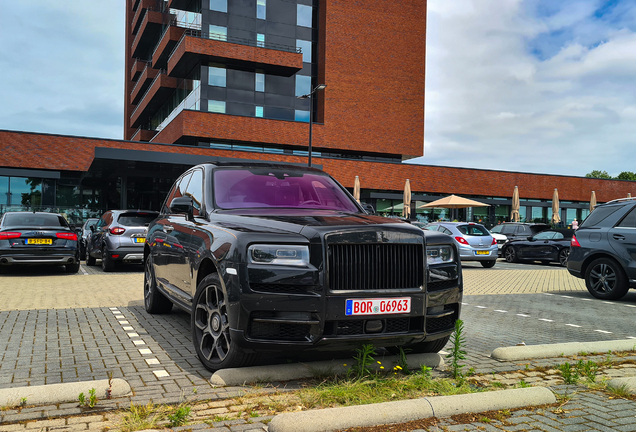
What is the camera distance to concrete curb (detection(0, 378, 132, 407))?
11.9 ft

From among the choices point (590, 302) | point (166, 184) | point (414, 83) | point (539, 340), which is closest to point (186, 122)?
point (166, 184)

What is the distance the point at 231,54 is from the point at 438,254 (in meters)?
33.6

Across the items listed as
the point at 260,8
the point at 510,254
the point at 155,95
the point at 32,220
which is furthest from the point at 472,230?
the point at 155,95

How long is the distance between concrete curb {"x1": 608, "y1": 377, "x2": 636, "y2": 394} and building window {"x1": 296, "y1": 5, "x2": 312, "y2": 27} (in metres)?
38.9

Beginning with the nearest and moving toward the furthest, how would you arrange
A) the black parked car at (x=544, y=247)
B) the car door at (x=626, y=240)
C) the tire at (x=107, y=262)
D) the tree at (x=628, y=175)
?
1. the car door at (x=626, y=240)
2. the tire at (x=107, y=262)
3. the black parked car at (x=544, y=247)
4. the tree at (x=628, y=175)

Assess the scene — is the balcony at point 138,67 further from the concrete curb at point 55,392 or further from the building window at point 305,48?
the concrete curb at point 55,392

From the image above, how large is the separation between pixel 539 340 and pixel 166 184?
2958cm

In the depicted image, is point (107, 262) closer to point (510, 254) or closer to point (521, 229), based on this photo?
point (510, 254)

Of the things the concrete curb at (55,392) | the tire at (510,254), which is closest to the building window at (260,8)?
the tire at (510,254)

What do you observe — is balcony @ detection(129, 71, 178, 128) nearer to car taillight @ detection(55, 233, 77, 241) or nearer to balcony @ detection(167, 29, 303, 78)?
balcony @ detection(167, 29, 303, 78)

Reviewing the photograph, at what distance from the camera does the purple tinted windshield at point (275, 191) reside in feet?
18.0

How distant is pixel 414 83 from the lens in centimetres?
4344

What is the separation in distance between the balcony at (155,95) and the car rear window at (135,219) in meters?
28.1

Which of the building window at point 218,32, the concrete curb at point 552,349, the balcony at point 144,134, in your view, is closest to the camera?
the concrete curb at point 552,349
